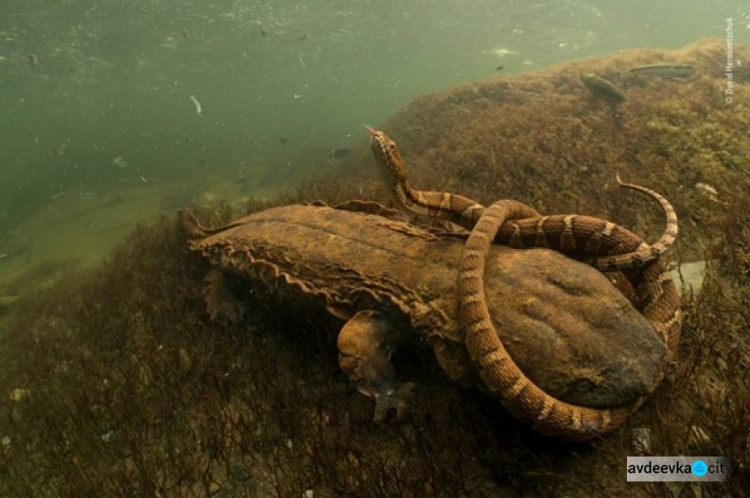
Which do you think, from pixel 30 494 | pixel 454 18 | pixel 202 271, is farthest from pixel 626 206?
pixel 454 18

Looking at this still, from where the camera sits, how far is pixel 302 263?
191 inches

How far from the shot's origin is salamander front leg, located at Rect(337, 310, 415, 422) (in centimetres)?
387

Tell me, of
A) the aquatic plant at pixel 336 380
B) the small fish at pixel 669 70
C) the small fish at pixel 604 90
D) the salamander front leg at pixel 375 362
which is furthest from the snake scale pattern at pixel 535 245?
the small fish at pixel 669 70

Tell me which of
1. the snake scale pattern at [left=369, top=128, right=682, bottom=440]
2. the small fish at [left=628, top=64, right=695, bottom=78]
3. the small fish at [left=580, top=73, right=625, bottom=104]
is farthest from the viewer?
the small fish at [left=628, top=64, right=695, bottom=78]

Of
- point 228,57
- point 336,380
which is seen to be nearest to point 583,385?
point 336,380

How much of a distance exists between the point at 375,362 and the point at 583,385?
1770 millimetres

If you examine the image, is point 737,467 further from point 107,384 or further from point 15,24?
point 15,24

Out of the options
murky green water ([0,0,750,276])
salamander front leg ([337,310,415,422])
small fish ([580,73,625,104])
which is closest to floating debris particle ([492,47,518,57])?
murky green water ([0,0,750,276])

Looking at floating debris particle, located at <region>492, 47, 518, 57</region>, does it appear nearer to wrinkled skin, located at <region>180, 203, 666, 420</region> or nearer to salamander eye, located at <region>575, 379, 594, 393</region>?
wrinkled skin, located at <region>180, 203, 666, 420</region>

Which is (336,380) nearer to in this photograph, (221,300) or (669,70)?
(221,300)

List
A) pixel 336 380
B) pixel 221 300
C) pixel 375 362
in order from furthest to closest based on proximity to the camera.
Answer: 1. pixel 221 300
2. pixel 336 380
3. pixel 375 362

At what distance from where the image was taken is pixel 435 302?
3.72 metres

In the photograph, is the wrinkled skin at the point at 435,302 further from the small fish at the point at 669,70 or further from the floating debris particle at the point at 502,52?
the floating debris particle at the point at 502,52

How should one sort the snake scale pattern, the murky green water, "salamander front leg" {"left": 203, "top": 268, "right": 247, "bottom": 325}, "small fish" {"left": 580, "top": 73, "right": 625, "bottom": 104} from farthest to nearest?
the murky green water
"small fish" {"left": 580, "top": 73, "right": 625, "bottom": 104}
"salamander front leg" {"left": 203, "top": 268, "right": 247, "bottom": 325}
the snake scale pattern
